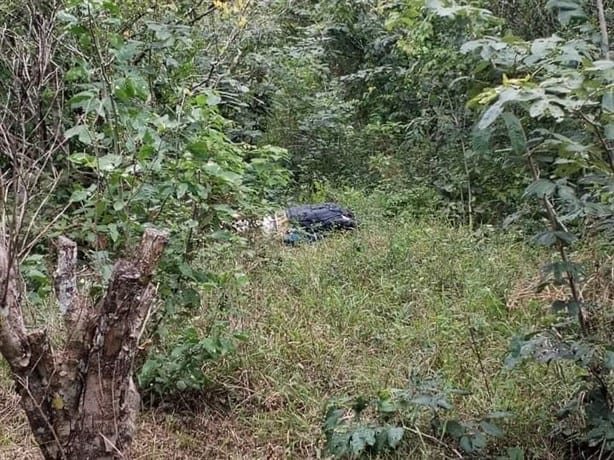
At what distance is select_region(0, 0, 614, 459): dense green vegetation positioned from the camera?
5.26 feet

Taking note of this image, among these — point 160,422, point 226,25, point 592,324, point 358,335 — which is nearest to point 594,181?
point 592,324

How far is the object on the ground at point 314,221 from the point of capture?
13.1 feet

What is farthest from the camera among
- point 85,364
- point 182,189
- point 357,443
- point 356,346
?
point 356,346

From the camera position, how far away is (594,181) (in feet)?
5.07

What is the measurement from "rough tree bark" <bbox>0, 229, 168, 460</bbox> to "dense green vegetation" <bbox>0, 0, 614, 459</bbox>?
0.82ft

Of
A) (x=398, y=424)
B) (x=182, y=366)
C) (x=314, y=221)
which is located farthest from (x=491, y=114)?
(x=314, y=221)

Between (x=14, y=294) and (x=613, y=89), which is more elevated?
(x=613, y=89)

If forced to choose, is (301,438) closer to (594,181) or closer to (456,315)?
(456,315)

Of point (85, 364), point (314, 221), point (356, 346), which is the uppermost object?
point (85, 364)

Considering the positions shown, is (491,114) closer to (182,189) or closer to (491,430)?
(491,430)

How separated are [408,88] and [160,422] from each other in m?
4.17

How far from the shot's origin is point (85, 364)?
1402 mm

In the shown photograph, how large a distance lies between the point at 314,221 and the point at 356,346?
5.82 feet

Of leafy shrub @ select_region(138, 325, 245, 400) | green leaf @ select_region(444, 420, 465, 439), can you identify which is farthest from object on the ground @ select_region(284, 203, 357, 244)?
green leaf @ select_region(444, 420, 465, 439)
